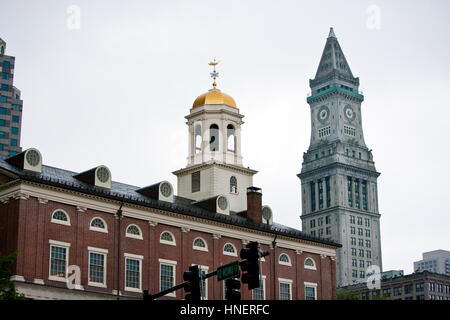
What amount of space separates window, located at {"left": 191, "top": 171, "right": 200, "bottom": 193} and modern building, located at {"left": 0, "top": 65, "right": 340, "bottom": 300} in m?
0.11

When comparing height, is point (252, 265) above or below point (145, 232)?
below

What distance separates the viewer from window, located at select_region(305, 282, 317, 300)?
8538cm

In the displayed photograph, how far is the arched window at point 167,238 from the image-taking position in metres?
74.2

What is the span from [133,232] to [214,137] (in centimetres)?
2468

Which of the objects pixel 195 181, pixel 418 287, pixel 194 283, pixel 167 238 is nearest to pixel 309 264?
pixel 195 181

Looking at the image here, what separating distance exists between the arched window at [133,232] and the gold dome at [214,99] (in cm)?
2597

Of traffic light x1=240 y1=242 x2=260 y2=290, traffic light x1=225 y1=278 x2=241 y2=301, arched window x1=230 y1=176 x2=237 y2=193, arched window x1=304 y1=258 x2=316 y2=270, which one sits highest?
arched window x1=230 y1=176 x2=237 y2=193

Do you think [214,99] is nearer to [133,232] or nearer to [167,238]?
[167,238]

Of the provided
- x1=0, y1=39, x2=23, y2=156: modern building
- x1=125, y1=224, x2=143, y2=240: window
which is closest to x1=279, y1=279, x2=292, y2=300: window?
x1=125, y1=224, x2=143, y2=240: window

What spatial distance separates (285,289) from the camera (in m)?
83.0

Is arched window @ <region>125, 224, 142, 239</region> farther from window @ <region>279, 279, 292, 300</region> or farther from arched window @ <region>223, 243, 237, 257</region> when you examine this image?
window @ <region>279, 279, 292, 300</region>

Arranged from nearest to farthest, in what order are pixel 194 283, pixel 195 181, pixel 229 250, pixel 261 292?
pixel 194 283 < pixel 229 250 < pixel 261 292 < pixel 195 181

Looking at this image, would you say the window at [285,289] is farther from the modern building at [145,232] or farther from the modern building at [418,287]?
the modern building at [418,287]
